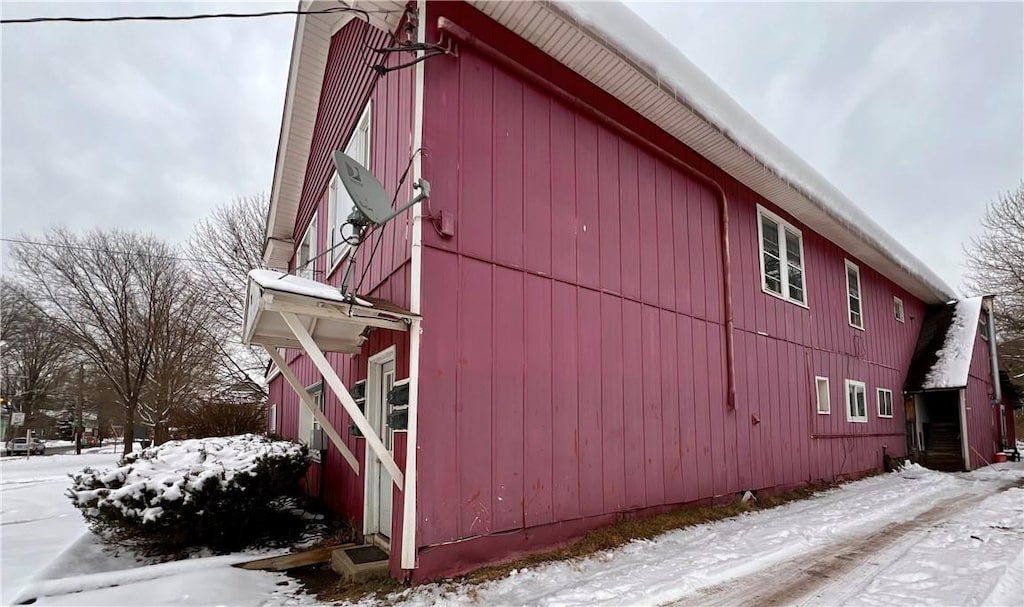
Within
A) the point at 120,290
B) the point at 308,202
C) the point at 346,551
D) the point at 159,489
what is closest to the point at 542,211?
the point at 346,551

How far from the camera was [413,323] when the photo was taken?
461cm

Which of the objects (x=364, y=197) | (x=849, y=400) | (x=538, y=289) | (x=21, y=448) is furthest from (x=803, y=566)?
(x=21, y=448)

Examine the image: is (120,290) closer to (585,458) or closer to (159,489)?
(159,489)

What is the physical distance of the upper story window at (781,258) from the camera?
9469mm

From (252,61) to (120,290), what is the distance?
1339 centimetres

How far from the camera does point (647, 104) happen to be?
702 cm

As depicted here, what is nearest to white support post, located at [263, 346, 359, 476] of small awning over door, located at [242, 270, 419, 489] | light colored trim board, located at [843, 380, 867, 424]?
small awning over door, located at [242, 270, 419, 489]

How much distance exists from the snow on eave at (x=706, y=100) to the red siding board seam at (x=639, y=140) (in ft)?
2.08

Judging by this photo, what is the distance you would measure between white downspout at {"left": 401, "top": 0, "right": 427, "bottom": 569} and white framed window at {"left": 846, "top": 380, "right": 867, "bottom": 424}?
10.0 m

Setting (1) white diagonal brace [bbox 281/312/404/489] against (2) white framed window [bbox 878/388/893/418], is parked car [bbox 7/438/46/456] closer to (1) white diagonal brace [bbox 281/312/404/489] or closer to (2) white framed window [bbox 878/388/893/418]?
(1) white diagonal brace [bbox 281/312/404/489]

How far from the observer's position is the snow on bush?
534cm

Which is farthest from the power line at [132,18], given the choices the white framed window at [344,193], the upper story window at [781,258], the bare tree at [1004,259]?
the bare tree at [1004,259]

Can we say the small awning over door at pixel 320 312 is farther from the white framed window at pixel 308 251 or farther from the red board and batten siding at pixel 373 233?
the white framed window at pixel 308 251

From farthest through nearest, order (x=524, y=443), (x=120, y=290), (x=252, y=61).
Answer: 1. (x=120, y=290)
2. (x=252, y=61)
3. (x=524, y=443)
